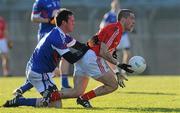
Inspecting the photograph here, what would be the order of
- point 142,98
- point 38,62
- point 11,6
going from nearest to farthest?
point 38,62 → point 142,98 → point 11,6

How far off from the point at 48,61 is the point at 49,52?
0.14 metres

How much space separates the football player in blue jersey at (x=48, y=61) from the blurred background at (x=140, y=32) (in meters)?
14.7

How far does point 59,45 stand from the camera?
383 inches

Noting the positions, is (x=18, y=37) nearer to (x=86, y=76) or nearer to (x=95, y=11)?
(x=95, y=11)

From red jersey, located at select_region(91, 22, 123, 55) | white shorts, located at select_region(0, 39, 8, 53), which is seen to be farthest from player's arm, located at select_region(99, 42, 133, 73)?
white shorts, located at select_region(0, 39, 8, 53)

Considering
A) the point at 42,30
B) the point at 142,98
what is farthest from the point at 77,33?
the point at 142,98

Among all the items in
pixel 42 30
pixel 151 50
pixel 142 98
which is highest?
pixel 42 30

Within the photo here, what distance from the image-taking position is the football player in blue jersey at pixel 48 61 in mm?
9805

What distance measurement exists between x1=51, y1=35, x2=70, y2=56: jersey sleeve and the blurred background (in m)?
14.9

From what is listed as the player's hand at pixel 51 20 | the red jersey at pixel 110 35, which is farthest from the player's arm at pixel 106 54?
the player's hand at pixel 51 20

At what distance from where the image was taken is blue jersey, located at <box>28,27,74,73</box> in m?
9.80

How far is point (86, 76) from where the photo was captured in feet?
34.6

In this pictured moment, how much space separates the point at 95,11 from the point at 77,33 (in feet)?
4.21

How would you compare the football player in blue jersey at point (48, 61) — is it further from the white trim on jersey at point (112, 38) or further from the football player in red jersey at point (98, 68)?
the white trim on jersey at point (112, 38)
